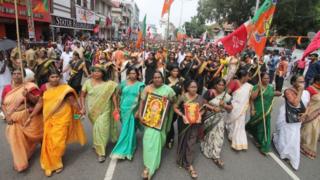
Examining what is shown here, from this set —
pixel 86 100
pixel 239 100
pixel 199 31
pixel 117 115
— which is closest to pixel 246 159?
pixel 239 100

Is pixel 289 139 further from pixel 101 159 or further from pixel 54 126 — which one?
pixel 54 126

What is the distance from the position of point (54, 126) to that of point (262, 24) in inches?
151

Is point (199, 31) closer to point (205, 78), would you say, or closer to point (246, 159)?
point (205, 78)

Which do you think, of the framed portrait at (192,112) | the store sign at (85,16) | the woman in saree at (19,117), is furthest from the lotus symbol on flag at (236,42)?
the store sign at (85,16)

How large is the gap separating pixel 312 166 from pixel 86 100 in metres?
3.92

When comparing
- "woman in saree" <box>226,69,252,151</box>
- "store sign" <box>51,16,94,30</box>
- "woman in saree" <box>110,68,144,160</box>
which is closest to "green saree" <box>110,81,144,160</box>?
"woman in saree" <box>110,68,144,160</box>

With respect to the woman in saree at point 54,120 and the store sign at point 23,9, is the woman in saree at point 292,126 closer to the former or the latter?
the woman in saree at point 54,120

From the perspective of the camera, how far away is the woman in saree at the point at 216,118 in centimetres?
392

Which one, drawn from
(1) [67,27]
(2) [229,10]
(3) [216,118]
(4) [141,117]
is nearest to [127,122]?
(4) [141,117]

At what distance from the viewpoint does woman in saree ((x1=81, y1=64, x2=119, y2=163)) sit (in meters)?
3.92

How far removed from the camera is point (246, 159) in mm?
4309

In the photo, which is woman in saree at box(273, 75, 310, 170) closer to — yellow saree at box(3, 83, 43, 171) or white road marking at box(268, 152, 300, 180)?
white road marking at box(268, 152, 300, 180)

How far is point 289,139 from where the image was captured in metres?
4.33

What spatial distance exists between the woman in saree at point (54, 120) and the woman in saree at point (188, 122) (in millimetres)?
1601
